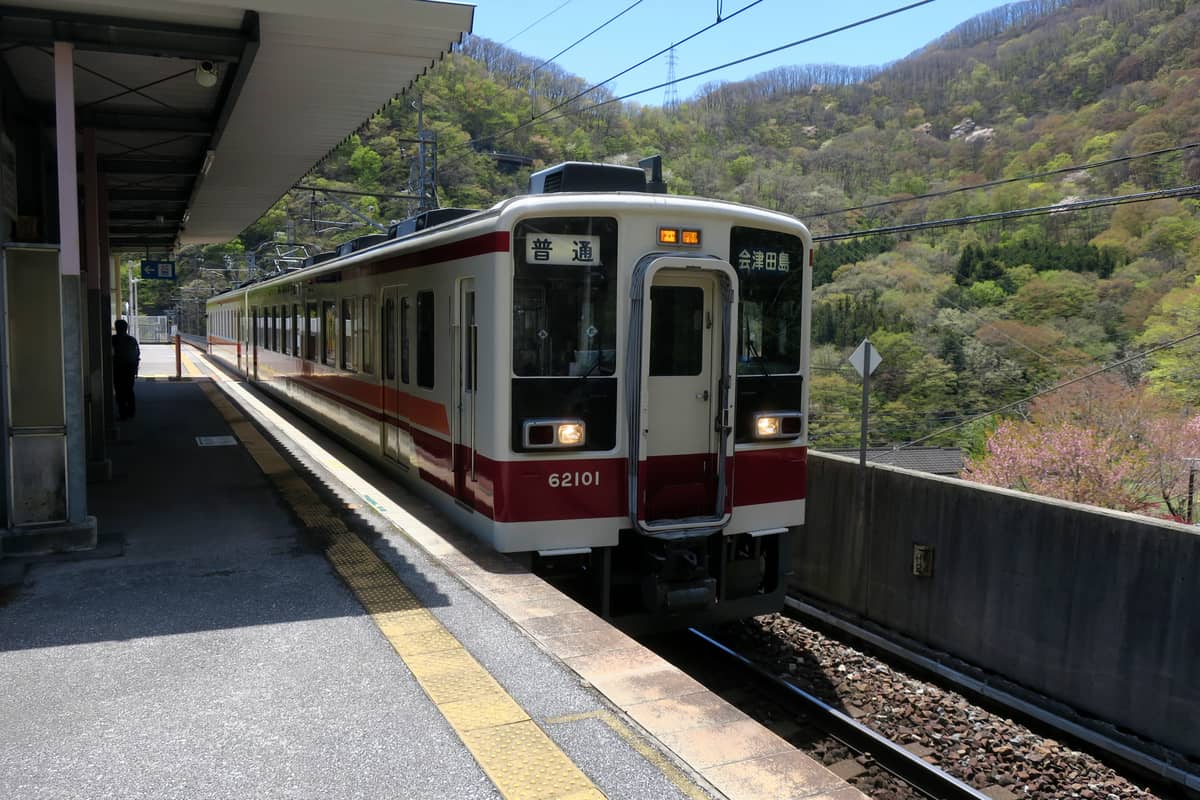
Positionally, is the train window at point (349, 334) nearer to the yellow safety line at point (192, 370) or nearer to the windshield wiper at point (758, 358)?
the windshield wiper at point (758, 358)

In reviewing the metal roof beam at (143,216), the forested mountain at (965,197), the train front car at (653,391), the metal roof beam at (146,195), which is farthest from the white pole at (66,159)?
the forested mountain at (965,197)

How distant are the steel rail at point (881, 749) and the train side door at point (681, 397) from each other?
60.8 inches

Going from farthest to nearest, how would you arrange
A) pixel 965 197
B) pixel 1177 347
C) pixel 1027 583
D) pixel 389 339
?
pixel 965 197 → pixel 1177 347 → pixel 389 339 → pixel 1027 583

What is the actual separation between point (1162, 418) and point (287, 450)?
28319 millimetres

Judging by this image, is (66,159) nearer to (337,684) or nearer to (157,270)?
(337,684)

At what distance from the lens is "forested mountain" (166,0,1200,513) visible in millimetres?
37062

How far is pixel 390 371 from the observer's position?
863 centimetres

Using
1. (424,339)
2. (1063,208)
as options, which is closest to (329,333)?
(424,339)

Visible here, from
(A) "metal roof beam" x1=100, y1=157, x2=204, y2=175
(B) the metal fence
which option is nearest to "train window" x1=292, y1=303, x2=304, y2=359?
(A) "metal roof beam" x1=100, y1=157, x2=204, y2=175

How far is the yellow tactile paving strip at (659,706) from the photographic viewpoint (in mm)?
3293

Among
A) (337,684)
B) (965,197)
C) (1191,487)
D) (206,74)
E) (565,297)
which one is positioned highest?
(965,197)

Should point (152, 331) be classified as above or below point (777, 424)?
below

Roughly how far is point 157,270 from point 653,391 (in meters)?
19.1

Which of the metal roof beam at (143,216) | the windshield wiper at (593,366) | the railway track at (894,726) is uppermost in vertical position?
the metal roof beam at (143,216)
